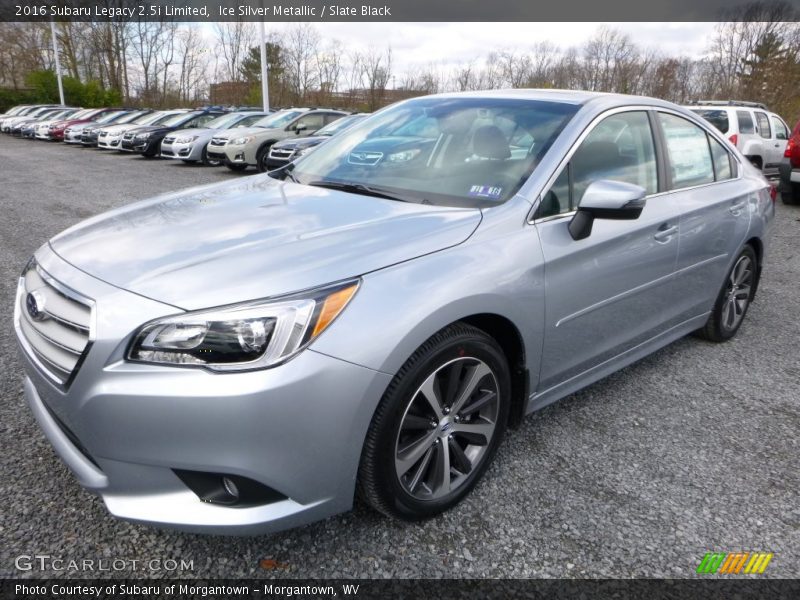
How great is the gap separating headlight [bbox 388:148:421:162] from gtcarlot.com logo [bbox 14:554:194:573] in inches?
79.1

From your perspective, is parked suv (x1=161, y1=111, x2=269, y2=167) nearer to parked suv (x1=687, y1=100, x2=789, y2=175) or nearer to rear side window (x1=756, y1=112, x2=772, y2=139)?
parked suv (x1=687, y1=100, x2=789, y2=175)

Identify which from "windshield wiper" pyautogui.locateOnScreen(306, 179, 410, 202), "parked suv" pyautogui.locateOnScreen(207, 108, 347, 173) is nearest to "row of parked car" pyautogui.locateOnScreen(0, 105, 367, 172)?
"parked suv" pyautogui.locateOnScreen(207, 108, 347, 173)

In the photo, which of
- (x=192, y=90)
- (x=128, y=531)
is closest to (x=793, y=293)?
(x=128, y=531)

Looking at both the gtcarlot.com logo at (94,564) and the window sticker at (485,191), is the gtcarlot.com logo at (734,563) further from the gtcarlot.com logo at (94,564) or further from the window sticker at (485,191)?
the gtcarlot.com logo at (94,564)

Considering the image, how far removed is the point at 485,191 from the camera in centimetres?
261

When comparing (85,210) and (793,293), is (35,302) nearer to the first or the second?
(793,293)

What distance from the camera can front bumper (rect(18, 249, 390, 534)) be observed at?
1724mm

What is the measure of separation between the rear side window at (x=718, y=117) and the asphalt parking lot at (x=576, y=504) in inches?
368

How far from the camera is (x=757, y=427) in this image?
→ 309 centimetres

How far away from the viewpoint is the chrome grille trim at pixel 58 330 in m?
1.85

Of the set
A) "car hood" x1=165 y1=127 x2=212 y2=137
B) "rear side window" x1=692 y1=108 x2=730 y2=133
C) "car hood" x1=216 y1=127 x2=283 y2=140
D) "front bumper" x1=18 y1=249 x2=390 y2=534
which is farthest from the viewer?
"car hood" x1=165 y1=127 x2=212 y2=137

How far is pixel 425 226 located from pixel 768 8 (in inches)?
1833

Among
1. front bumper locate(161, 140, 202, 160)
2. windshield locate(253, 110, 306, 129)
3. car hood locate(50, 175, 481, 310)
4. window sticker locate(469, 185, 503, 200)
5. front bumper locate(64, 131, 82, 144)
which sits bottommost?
front bumper locate(64, 131, 82, 144)

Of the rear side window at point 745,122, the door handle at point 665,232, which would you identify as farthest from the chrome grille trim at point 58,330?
the rear side window at point 745,122
